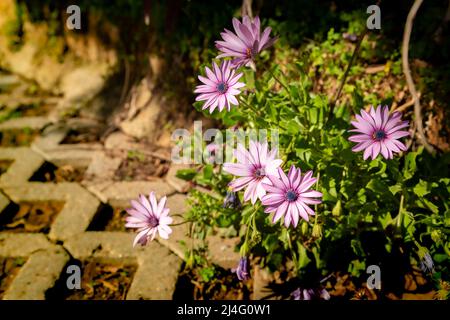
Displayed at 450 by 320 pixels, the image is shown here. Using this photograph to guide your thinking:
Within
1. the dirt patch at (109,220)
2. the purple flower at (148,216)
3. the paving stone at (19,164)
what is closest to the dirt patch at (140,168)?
the dirt patch at (109,220)

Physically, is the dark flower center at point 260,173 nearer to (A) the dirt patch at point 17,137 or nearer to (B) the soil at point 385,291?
(B) the soil at point 385,291

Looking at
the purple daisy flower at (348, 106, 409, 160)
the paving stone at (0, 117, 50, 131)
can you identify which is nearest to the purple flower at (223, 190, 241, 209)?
the purple daisy flower at (348, 106, 409, 160)

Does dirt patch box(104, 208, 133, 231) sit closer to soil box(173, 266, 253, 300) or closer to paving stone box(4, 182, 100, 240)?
paving stone box(4, 182, 100, 240)

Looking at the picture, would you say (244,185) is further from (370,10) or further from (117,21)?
(117,21)

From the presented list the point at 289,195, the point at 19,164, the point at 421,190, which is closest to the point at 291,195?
the point at 289,195

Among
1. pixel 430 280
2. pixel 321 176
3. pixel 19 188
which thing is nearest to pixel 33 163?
pixel 19 188
